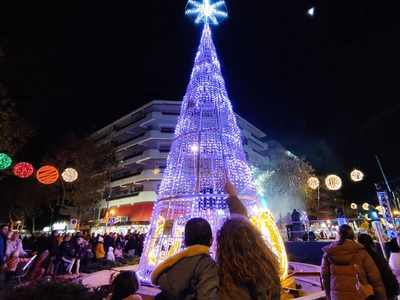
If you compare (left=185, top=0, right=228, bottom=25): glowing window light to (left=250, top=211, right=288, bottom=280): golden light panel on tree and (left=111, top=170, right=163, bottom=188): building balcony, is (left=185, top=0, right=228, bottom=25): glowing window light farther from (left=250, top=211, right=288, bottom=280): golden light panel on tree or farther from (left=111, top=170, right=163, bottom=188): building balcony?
(left=111, top=170, right=163, bottom=188): building balcony

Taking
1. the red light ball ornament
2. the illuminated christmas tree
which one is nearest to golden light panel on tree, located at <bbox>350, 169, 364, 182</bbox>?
→ the illuminated christmas tree

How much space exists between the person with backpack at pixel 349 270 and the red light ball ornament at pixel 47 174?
14.3 m

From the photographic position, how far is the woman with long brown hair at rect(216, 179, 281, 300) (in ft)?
4.95

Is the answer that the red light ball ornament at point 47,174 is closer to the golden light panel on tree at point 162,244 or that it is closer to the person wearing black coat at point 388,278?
the golden light panel on tree at point 162,244

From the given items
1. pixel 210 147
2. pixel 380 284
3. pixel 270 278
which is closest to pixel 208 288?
pixel 270 278

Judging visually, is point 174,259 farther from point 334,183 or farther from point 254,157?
point 254,157

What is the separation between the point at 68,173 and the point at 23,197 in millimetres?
15009

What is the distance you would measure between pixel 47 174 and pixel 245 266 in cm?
1486

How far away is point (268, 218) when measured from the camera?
520 centimetres

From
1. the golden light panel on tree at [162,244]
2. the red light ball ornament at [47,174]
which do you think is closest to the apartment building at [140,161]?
the red light ball ornament at [47,174]

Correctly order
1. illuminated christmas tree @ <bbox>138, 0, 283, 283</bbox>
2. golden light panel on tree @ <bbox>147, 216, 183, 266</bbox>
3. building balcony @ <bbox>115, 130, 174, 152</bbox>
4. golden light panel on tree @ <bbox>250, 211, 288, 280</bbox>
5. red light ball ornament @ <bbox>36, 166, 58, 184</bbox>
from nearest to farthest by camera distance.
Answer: golden light panel on tree @ <bbox>147, 216, 183, 266</bbox>
golden light panel on tree @ <bbox>250, 211, 288, 280</bbox>
illuminated christmas tree @ <bbox>138, 0, 283, 283</bbox>
red light ball ornament @ <bbox>36, 166, 58, 184</bbox>
building balcony @ <bbox>115, 130, 174, 152</bbox>

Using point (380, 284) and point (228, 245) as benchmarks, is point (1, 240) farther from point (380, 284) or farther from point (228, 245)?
point (380, 284)

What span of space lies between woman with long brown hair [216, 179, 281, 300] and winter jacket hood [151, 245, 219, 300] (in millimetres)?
86

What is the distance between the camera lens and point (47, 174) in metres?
13.2
